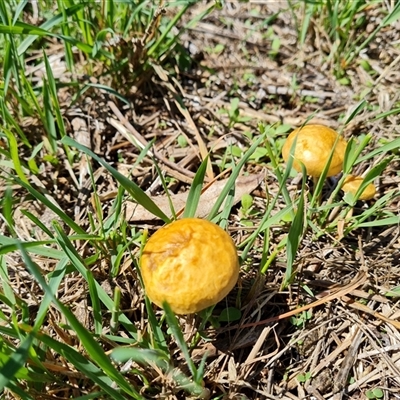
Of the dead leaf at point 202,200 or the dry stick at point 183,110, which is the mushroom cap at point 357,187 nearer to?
the dead leaf at point 202,200

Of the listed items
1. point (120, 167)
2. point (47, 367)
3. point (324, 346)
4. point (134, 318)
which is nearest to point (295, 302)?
point (324, 346)

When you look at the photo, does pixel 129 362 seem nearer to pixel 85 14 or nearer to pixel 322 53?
pixel 85 14

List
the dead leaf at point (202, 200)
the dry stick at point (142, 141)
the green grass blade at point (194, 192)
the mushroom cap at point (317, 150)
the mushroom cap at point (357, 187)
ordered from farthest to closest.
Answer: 1. the dry stick at point (142, 141)
2. the dead leaf at point (202, 200)
3. the mushroom cap at point (357, 187)
4. the mushroom cap at point (317, 150)
5. the green grass blade at point (194, 192)

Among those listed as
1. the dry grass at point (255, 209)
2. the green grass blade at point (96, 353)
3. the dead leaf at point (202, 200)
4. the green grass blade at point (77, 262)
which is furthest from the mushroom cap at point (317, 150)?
the green grass blade at point (96, 353)

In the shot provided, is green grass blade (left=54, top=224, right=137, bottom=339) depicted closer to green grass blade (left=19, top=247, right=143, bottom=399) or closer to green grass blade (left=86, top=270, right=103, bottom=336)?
green grass blade (left=86, top=270, right=103, bottom=336)

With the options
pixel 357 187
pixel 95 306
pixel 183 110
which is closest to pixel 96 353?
pixel 95 306
